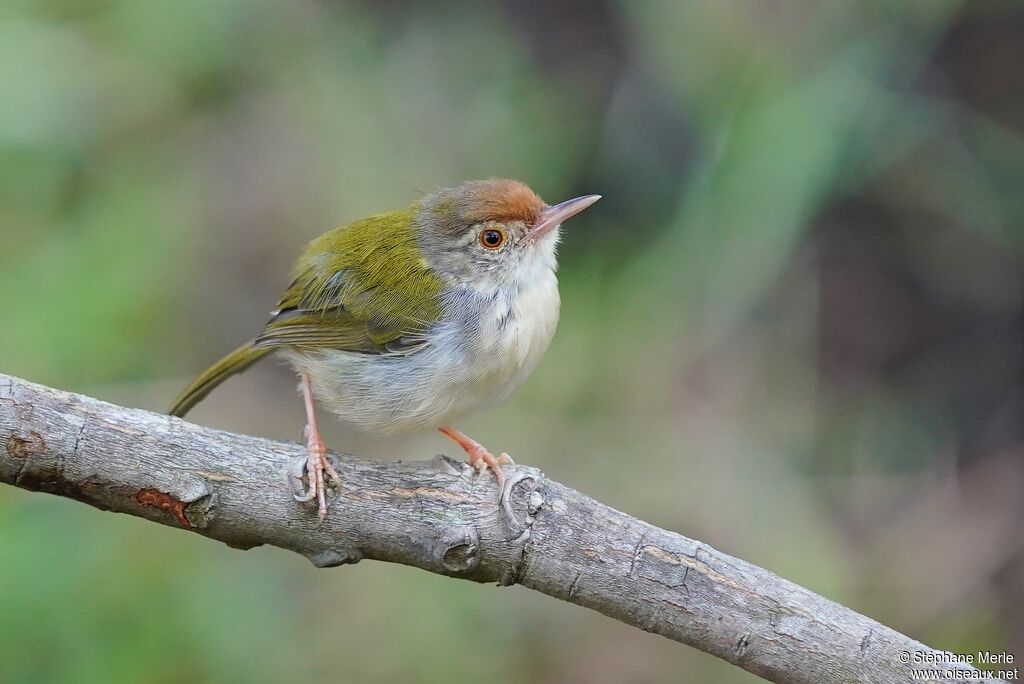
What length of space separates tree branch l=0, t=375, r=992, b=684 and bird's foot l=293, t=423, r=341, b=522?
28 millimetres

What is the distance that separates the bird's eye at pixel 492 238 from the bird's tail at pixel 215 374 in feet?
2.72

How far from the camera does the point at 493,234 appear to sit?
3697 mm

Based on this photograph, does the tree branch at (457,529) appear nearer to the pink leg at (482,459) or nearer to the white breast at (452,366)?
the pink leg at (482,459)

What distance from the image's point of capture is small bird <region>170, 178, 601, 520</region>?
3410 millimetres

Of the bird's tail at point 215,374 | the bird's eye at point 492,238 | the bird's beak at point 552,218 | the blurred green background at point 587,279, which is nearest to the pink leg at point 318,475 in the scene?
the bird's tail at point 215,374

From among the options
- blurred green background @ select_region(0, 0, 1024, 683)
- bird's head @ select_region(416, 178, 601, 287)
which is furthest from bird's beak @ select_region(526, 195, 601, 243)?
blurred green background @ select_region(0, 0, 1024, 683)

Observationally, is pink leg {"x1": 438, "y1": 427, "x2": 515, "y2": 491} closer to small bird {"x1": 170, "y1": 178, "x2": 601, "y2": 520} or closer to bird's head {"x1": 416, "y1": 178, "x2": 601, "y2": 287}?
small bird {"x1": 170, "y1": 178, "x2": 601, "y2": 520}

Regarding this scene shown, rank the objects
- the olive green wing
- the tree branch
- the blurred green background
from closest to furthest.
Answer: the tree branch < the olive green wing < the blurred green background

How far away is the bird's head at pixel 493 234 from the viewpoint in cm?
365

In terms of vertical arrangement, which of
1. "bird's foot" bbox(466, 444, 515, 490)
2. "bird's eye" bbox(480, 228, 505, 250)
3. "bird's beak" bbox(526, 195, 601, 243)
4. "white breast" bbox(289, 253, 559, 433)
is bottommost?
"bird's foot" bbox(466, 444, 515, 490)

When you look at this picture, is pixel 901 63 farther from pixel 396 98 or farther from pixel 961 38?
pixel 396 98

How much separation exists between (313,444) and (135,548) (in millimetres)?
1364

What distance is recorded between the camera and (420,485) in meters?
2.91

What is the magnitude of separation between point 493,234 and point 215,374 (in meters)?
1.08
